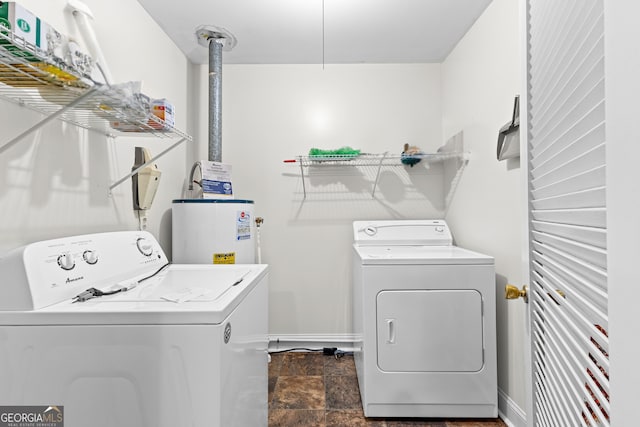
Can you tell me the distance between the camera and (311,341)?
8.53ft

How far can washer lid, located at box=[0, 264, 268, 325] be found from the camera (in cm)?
84

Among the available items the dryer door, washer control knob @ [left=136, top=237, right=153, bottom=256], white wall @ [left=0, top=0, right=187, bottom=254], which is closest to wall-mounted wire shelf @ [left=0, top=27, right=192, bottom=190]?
white wall @ [left=0, top=0, right=187, bottom=254]

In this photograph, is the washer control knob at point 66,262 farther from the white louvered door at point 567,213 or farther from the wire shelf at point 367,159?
the wire shelf at point 367,159

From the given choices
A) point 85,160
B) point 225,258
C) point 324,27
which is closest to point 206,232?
point 225,258

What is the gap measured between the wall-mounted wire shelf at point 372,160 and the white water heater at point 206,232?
2.48 ft

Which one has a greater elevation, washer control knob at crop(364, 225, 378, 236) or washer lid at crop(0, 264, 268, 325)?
washer control knob at crop(364, 225, 378, 236)

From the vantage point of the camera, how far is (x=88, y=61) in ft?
3.30

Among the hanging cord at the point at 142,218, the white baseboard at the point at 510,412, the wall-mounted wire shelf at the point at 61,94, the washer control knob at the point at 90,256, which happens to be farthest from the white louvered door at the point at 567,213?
the hanging cord at the point at 142,218

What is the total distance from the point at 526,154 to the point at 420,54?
195 centimetres

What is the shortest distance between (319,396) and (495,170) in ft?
5.71

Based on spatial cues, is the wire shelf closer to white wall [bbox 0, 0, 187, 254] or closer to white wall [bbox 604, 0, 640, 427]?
white wall [bbox 0, 0, 187, 254]

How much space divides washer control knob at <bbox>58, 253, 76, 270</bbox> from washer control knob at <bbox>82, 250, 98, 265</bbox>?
6cm

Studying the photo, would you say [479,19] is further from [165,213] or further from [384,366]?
[165,213]

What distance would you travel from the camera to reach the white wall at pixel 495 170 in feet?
5.44
